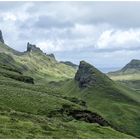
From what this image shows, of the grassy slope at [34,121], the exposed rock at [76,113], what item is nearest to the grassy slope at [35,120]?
the grassy slope at [34,121]

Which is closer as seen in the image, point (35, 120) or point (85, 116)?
point (35, 120)

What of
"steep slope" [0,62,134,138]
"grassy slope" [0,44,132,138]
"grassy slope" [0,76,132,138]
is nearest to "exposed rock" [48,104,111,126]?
"steep slope" [0,62,134,138]

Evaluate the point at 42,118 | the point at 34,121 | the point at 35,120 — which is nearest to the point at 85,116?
the point at 42,118

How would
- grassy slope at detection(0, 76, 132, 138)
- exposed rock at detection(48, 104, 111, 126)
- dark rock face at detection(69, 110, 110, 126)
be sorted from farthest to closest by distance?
1. dark rock face at detection(69, 110, 110, 126)
2. exposed rock at detection(48, 104, 111, 126)
3. grassy slope at detection(0, 76, 132, 138)

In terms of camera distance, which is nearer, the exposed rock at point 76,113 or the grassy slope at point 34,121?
the grassy slope at point 34,121

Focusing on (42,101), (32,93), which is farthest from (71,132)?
(32,93)

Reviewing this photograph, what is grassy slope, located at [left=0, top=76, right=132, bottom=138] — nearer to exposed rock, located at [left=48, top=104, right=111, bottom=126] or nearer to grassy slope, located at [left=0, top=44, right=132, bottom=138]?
grassy slope, located at [left=0, top=44, right=132, bottom=138]

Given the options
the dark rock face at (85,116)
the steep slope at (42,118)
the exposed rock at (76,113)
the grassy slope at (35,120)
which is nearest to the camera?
the grassy slope at (35,120)

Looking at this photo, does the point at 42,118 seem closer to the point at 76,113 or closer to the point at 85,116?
the point at 76,113

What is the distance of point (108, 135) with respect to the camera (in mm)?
95312

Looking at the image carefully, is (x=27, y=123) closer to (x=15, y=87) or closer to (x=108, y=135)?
(x=108, y=135)

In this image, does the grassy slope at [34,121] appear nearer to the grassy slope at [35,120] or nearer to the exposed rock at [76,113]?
the grassy slope at [35,120]

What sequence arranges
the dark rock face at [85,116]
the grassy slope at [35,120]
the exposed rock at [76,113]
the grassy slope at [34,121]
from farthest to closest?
the dark rock face at [85,116] < the exposed rock at [76,113] < the grassy slope at [35,120] < the grassy slope at [34,121]

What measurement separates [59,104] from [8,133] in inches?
2196
